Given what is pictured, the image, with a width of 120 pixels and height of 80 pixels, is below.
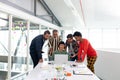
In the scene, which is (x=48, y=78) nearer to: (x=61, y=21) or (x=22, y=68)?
(x=22, y=68)

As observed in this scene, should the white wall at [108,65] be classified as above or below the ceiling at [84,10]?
below

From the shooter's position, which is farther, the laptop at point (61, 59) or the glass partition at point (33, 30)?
the glass partition at point (33, 30)

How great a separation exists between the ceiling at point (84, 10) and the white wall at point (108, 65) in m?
1.68

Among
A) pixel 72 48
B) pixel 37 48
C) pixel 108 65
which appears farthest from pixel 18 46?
pixel 108 65

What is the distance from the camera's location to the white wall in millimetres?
4223

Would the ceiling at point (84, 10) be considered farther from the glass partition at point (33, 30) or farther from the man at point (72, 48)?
the glass partition at point (33, 30)

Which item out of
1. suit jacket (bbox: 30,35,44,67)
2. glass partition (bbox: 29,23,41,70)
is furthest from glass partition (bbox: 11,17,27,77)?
suit jacket (bbox: 30,35,44,67)

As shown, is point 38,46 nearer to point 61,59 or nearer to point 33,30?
point 61,59

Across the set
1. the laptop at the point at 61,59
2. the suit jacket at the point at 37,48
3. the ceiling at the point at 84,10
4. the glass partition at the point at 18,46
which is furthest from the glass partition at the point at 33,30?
the laptop at the point at 61,59

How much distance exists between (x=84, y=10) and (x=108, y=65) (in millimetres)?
2680

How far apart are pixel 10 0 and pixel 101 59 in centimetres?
316

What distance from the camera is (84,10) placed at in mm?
6691

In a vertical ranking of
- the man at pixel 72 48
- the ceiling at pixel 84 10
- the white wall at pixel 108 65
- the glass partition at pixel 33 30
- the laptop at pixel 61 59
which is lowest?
the white wall at pixel 108 65

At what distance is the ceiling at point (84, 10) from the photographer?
5638mm
